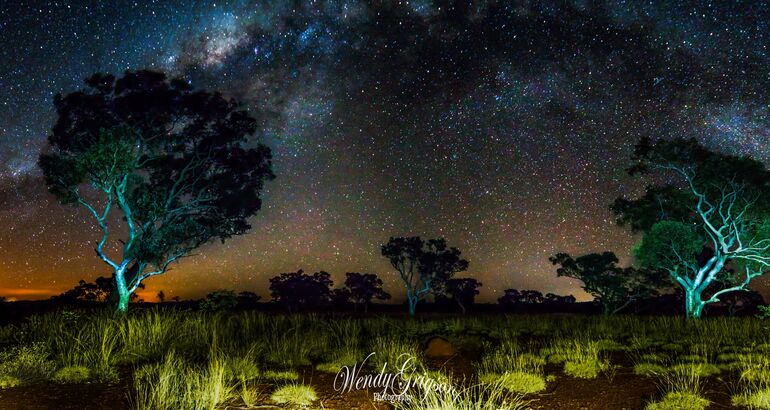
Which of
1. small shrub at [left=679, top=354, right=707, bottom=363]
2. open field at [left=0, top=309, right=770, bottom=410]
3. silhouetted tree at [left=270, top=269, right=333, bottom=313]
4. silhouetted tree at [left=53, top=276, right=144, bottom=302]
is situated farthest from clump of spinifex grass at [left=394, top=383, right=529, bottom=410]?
silhouetted tree at [left=270, top=269, right=333, bottom=313]

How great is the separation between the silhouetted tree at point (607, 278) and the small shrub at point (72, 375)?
1797 inches

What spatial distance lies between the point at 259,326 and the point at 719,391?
10549 mm

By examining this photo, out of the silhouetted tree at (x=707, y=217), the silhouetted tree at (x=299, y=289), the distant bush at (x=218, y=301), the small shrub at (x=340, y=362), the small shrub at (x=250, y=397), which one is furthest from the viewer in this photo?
the silhouetted tree at (x=299, y=289)

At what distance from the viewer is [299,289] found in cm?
6319

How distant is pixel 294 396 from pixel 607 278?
4575cm

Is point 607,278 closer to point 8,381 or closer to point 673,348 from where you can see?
point 673,348

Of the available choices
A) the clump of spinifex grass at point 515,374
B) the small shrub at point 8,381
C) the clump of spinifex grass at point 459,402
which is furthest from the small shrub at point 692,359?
the small shrub at point 8,381

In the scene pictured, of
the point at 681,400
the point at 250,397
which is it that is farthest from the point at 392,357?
the point at 681,400

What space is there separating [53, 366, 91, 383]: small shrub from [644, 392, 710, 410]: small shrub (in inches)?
→ 302

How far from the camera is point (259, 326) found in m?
14.1

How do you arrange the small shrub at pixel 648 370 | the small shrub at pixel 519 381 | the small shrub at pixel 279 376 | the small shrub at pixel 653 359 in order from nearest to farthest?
1. the small shrub at pixel 519 381
2. the small shrub at pixel 279 376
3. the small shrub at pixel 648 370
4. the small shrub at pixel 653 359

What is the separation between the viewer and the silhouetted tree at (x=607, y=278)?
46.1 metres

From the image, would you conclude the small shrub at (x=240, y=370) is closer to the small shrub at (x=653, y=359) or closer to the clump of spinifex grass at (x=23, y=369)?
the clump of spinifex grass at (x=23, y=369)

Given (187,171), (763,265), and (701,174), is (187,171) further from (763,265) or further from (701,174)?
(763,265)
